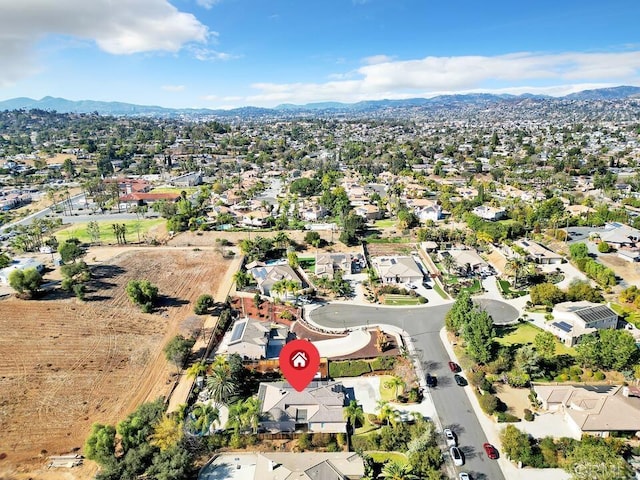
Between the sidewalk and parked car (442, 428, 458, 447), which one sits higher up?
parked car (442, 428, 458, 447)

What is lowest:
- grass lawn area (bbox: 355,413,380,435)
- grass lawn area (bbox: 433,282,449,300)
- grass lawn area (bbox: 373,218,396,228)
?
grass lawn area (bbox: 433,282,449,300)

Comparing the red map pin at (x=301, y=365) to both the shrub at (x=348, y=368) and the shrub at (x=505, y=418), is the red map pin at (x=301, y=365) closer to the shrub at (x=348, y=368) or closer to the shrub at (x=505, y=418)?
the shrub at (x=348, y=368)

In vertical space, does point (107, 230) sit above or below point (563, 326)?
above

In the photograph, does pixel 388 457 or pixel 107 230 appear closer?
pixel 388 457

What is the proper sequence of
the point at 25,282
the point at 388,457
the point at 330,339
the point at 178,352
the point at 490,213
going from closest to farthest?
1. the point at 388,457
2. the point at 178,352
3. the point at 330,339
4. the point at 25,282
5. the point at 490,213

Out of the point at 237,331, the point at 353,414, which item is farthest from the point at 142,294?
the point at 353,414

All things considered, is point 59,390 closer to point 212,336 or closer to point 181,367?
point 181,367

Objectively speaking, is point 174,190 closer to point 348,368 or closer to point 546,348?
point 348,368

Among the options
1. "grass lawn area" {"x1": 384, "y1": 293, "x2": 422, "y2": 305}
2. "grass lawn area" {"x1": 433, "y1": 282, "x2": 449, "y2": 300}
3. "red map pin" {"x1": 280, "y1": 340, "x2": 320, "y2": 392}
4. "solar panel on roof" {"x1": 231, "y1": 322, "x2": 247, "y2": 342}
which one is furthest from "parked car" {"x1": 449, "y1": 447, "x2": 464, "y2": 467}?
"grass lawn area" {"x1": 433, "y1": 282, "x2": 449, "y2": 300}

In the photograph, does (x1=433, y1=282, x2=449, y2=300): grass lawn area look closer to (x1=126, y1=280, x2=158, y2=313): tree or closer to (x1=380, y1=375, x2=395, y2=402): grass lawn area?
(x1=380, y1=375, x2=395, y2=402): grass lawn area
